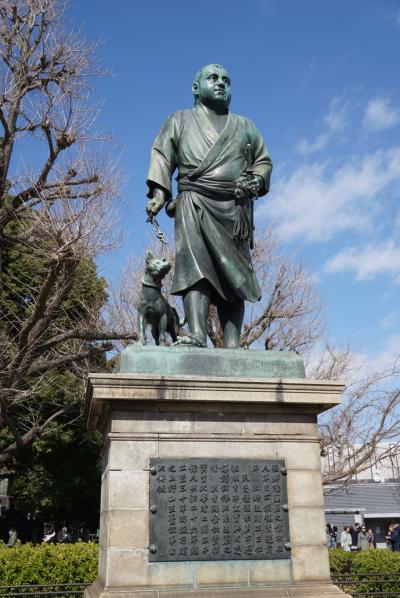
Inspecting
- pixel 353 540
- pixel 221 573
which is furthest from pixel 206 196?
pixel 353 540

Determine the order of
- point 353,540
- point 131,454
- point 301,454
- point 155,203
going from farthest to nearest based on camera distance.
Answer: point 353,540, point 155,203, point 301,454, point 131,454

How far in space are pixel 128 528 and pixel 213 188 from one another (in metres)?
3.34

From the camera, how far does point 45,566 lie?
1050cm

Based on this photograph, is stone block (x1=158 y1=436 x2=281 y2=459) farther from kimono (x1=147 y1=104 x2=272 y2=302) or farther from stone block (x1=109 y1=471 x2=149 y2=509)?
kimono (x1=147 y1=104 x2=272 y2=302)

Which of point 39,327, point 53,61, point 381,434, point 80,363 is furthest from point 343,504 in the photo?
point 53,61

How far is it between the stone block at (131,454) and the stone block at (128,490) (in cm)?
6

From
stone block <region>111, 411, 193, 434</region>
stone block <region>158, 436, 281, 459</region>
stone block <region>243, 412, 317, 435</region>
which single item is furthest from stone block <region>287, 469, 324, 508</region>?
stone block <region>111, 411, 193, 434</region>

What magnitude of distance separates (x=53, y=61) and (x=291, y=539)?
14341 millimetres

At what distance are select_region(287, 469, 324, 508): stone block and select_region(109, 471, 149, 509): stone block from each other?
4.16 feet

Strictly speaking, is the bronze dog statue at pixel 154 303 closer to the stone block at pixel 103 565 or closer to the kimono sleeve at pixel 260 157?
the kimono sleeve at pixel 260 157

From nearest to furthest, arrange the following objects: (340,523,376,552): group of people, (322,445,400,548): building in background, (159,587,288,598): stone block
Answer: (159,587,288,598): stone block
(340,523,376,552): group of people
(322,445,400,548): building in background

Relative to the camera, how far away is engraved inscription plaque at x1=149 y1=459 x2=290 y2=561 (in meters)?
4.75

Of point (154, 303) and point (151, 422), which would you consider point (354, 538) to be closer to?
point (154, 303)

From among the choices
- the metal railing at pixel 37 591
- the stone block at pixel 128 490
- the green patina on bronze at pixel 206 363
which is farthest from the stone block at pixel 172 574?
the metal railing at pixel 37 591
